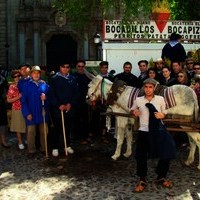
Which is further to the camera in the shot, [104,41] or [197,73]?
[104,41]

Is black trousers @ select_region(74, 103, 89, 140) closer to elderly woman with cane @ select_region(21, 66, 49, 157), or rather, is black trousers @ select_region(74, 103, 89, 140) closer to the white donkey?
the white donkey

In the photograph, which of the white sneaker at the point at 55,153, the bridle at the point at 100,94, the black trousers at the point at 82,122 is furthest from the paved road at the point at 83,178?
the bridle at the point at 100,94

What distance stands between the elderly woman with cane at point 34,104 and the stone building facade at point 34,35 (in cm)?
2710

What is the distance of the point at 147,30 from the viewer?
565 inches

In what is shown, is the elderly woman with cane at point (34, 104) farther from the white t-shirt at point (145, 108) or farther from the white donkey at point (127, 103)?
the white t-shirt at point (145, 108)

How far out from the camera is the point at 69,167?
28.2 ft

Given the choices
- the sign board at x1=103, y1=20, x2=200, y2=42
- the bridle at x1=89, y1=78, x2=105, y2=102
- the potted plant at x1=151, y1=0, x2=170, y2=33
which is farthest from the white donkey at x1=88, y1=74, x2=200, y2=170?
the potted plant at x1=151, y1=0, x2=170, y2=33

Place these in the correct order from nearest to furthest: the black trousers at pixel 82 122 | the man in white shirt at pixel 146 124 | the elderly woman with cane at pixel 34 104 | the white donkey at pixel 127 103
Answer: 1. the man in white shirt at pixel 146 124
2. the white donkey at pixel 127 103
3. the elderly woman with cane at pixel 34 104
4. the black trousers at pixel 82 122

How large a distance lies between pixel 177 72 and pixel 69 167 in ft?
11.2

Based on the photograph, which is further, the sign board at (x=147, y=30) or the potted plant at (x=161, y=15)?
the potted plant at (x=161, y=15)

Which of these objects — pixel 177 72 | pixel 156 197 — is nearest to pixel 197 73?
pixel 177 72

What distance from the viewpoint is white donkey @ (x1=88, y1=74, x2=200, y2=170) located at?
324 inches

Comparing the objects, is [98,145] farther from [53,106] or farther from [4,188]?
[4,188]

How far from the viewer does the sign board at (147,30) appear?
14.0m
